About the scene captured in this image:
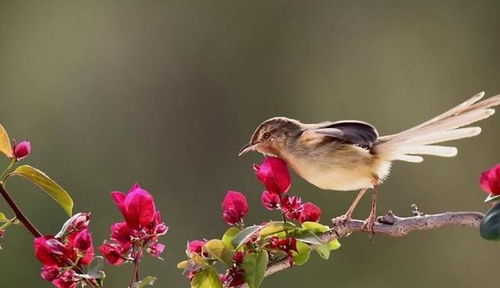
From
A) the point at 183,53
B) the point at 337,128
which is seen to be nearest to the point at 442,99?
the point at 183,53

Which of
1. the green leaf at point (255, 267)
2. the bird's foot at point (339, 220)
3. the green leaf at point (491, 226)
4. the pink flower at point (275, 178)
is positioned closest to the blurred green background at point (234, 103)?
the bird's foot at point (339, 220)

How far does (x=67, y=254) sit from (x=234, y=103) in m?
4.14

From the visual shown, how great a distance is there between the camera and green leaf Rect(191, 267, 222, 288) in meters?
1.39

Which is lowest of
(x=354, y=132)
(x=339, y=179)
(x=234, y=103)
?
(x=234, y=103)

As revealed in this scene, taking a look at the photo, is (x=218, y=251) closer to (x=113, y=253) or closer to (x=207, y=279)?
(x=207, y=279)

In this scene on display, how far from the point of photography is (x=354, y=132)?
200 cm

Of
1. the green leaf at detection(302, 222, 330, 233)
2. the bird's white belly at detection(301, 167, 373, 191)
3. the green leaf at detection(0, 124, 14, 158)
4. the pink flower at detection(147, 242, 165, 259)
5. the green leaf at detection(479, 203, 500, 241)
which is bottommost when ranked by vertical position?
the bird's white belly at detection(301, 167, 373, 191)

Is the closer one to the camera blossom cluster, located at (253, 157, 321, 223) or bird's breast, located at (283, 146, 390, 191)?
blossom cluster, located at (253, 157, 321, 223)

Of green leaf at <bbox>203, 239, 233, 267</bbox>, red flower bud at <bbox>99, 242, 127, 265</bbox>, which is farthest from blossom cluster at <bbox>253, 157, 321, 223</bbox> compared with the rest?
red flower bud at <bbox>99, 242, 127, 265</bbox>

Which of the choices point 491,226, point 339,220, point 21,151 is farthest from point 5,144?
point 491,226

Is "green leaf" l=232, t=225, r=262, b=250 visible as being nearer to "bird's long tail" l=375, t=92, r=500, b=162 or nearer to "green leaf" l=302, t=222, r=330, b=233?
"green leaf" l=302, t=222, r=330, b=233

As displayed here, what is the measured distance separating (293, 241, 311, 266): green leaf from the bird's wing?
525 mm

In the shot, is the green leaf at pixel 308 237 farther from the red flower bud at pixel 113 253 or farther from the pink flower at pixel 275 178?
the red flower bud at pixel 113 253

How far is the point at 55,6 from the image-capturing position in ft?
20.8
